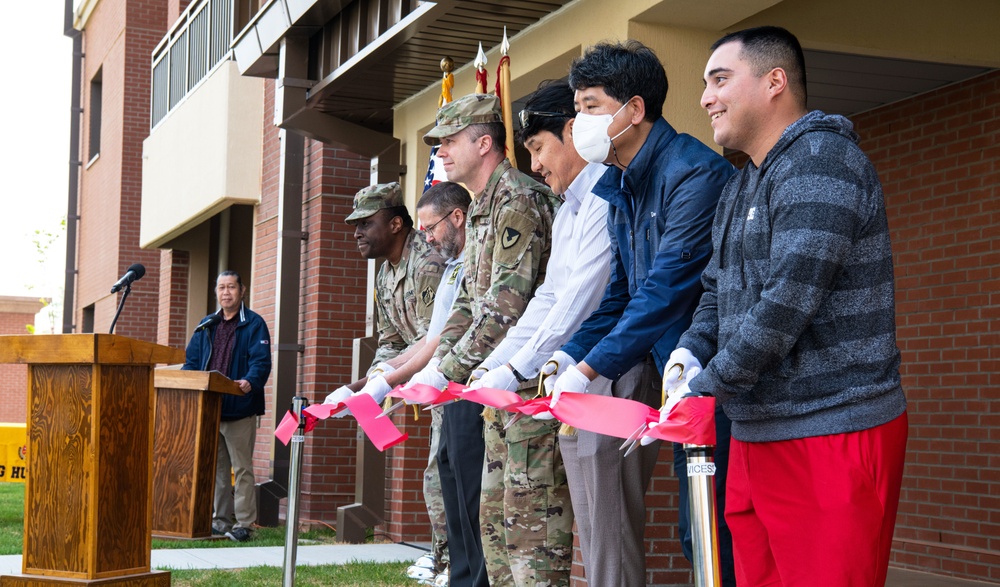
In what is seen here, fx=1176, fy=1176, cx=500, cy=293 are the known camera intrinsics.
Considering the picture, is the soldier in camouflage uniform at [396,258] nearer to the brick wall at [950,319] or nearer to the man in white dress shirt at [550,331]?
the man in white dress shirt at [550,331]

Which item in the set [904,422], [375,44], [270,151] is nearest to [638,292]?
[904,422]

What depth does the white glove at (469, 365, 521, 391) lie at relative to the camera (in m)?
4.08

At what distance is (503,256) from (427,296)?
1.99 m

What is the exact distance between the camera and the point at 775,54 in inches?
124

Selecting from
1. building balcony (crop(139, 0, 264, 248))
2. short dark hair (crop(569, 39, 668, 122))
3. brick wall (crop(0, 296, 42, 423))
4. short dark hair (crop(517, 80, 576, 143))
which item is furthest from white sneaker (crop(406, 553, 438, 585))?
brick wall (crop(0, 296, 42, 423))

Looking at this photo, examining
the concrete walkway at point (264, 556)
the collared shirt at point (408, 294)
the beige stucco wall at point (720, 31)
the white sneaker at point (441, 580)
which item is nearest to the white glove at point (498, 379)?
the beige stucco wall at point (720, 31)

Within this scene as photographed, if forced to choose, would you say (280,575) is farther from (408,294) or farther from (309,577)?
(408,294)

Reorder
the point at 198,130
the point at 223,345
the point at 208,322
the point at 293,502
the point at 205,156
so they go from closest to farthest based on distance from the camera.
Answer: the point at 293,502
the point at 208,322
the point at 223,345
the point at 205,156
the point at 198,130

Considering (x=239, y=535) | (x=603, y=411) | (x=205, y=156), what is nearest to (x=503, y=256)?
(x=603, y=411)

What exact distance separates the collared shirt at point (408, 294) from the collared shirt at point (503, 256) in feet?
5.74

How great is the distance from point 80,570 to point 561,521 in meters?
2.56

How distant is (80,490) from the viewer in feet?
18.3

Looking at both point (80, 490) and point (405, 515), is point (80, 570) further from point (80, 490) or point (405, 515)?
point (405, 515)

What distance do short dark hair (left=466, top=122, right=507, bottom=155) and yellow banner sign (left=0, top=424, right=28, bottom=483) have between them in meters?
8.35
